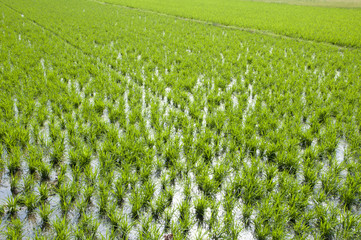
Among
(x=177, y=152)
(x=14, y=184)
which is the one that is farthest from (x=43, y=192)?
(x=177, y=152)

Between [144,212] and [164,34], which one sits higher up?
[164,34]

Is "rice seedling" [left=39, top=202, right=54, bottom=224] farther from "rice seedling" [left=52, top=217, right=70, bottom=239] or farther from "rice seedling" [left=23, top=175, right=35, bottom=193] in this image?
"rice seedling" [left=23, top=175, right=35, bottom=193]

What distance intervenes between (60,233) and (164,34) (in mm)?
10249

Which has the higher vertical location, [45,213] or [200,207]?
[200,207]

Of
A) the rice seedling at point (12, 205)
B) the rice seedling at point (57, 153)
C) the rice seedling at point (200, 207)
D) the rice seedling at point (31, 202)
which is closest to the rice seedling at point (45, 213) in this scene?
the rice seedling at point (31, 202)

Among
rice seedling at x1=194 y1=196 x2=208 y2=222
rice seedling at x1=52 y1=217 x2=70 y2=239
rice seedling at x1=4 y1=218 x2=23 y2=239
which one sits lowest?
rice seedling at x1=4 y1=218 x2=23 y2=239

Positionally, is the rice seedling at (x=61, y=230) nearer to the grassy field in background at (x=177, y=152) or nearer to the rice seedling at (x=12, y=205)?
the grassy field in background at (x=177, y=152)

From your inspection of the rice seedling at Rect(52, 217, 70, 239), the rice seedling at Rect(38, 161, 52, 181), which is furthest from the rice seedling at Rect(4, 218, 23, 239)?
the rice seedling at Rect(38, 161, 52, 181)

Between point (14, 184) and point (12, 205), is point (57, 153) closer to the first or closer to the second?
point (14, 184)

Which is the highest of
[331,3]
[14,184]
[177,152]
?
[331,3]

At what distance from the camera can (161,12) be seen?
19.1 metres

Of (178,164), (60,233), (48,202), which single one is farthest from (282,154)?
(48,202)

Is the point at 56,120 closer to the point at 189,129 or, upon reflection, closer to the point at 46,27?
the point at 189,129

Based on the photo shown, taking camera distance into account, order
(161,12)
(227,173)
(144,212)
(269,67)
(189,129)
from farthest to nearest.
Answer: (161,12) → (269,67) → (189,129) → (227,173) → (144,212)
